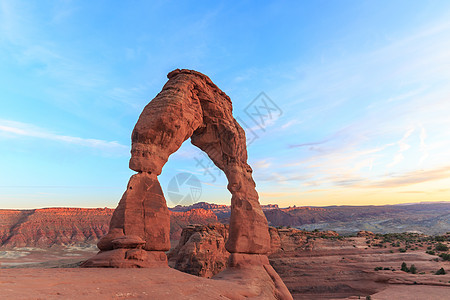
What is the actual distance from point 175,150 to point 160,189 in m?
2.16

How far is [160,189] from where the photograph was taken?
1154 centimetres

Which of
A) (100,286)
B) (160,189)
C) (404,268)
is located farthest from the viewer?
(404,268)

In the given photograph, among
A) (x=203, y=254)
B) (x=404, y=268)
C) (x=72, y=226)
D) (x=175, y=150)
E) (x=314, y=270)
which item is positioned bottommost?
(x=314, y=270)

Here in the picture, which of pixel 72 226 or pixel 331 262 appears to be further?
pixel 72 226

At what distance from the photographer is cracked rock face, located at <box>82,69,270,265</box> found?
34.9 feet

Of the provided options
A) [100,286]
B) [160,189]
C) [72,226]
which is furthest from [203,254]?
[72,226]

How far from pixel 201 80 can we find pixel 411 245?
33313mm

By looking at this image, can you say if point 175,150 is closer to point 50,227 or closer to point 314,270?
point 314,270

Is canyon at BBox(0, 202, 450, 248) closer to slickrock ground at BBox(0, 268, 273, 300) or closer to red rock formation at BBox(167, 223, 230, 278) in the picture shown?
red rock formation at BBox(167, 223, 230, 278)

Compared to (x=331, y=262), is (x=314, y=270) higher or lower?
lower

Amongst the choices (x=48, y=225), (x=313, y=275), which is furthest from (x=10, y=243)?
(x=313, y=275)

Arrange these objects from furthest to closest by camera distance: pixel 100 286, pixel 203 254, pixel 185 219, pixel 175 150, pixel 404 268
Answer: pixel 185 219 < pixel 203 254 < pixel 404 268 < pixel 175 150 < pixel 100 286

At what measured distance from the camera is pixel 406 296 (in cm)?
1680

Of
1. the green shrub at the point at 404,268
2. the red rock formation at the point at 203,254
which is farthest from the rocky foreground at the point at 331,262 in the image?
the green shrub at the point at 404,268
